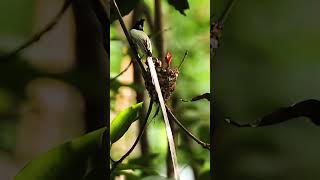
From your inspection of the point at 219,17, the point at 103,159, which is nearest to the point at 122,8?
the point at 219,17

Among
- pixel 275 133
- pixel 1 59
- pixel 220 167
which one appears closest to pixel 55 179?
pixel 1 59

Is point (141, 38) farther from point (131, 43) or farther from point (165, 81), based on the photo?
point (165, 81)

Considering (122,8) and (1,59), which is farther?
(122,8)

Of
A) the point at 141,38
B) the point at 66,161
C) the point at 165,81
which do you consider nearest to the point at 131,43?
the point at 141,38

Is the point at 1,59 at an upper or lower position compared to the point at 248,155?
upper

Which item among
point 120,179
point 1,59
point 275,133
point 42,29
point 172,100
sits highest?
point 42,29

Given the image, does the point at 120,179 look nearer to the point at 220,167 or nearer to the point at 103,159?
the point at 103,159

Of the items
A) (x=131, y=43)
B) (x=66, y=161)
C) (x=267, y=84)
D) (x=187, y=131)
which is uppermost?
(x=131, y=43)
